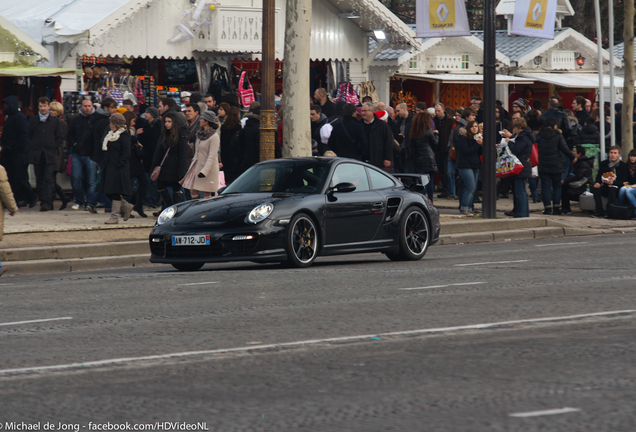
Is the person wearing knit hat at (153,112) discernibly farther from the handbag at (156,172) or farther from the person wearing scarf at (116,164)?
the handbag at (156,172)

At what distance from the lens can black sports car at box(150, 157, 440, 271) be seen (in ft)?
38.4

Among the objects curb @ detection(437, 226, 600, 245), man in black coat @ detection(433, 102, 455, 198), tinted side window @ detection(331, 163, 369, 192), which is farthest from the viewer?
man in black coat @ detection(433, 102, 455, 198)

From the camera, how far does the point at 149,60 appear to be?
83.8ft

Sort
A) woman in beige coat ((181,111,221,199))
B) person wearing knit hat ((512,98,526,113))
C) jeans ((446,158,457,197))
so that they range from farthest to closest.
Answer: person wearing knit hat ((512,98,526,113)), jeans ((446,158,457,197)), woman in beige coat ((181,111,221,199))

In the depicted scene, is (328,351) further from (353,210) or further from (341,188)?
(353,210)

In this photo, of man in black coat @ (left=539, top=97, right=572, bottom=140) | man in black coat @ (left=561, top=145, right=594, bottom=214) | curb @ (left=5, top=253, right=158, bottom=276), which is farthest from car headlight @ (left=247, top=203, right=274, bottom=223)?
man in black coat @ (left=539, top=97, right=572, bottom=140)

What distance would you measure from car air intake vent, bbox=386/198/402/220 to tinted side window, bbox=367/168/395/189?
267mm

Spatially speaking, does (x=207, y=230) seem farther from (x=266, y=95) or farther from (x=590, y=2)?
(x=590, y=2)

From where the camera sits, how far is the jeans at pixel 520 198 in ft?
63.8

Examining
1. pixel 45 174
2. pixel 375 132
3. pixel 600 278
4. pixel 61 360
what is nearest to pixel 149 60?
pixel 45 174

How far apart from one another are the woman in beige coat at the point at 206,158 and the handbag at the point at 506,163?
5.85m

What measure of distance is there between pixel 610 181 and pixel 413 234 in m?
8.63

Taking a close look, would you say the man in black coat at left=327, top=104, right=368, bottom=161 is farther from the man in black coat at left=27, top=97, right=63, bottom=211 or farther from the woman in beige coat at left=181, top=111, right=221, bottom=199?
the man in black coat at left=27, top=97, right=63, bottom=211

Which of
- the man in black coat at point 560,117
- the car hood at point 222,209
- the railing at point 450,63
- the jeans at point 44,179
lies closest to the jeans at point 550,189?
the man in black coat at point 560,117
